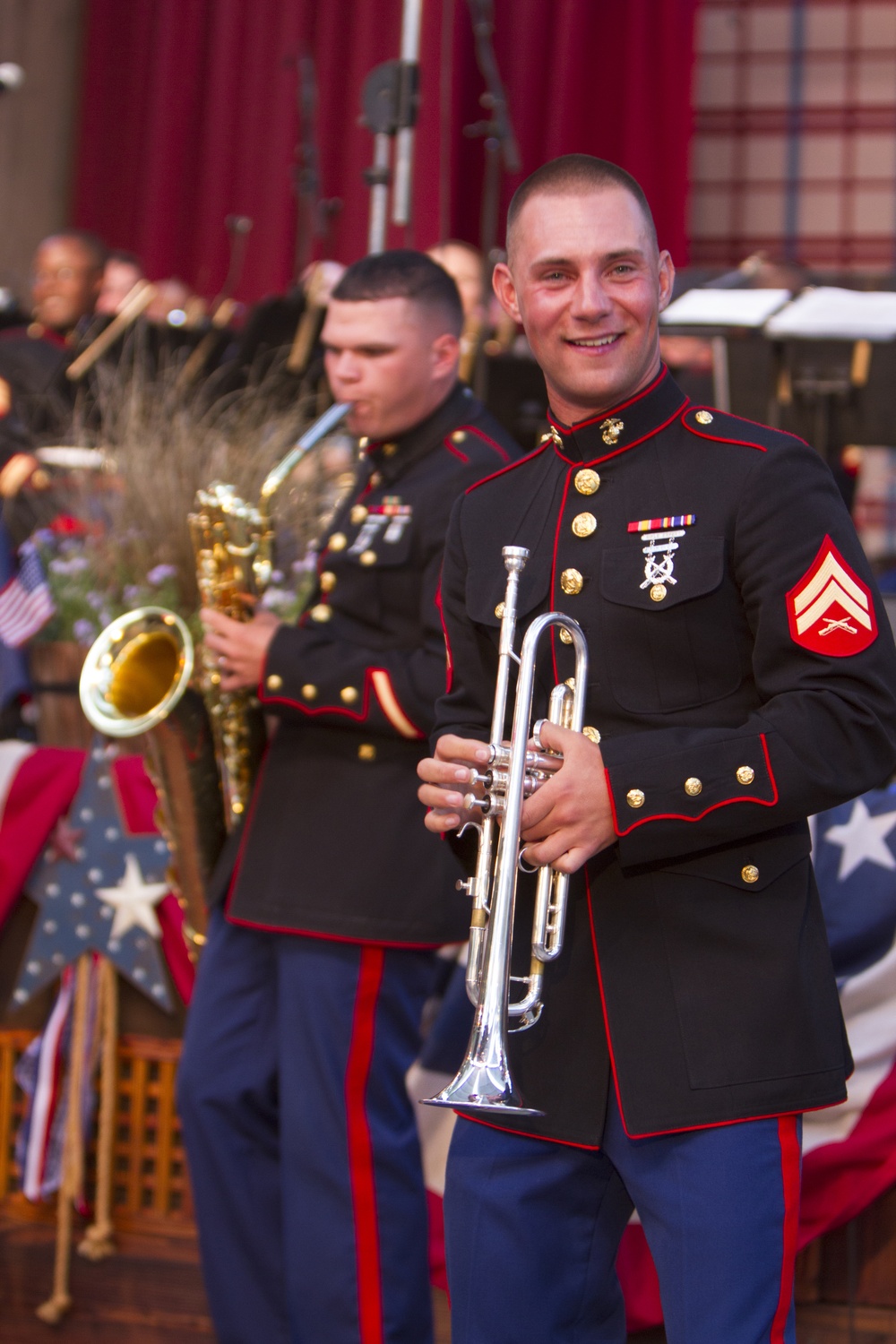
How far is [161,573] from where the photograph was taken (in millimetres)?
3033

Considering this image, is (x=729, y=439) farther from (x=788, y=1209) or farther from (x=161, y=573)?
(x=161, y=573)

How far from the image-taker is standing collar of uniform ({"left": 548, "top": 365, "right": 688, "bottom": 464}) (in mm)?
1583

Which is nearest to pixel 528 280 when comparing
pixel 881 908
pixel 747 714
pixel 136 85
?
pixel 747 714

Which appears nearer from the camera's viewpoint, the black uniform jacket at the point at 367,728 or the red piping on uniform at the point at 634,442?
the red piping on uniform at the point at 634,442

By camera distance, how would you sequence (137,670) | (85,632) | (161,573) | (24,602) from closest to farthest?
(137,670), (161,573), (85,632), (24,602)

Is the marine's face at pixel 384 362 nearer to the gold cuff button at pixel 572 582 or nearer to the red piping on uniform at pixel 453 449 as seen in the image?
the red piping on uniform at pixel 453 449

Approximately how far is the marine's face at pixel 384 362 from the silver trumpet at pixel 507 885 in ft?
2.94

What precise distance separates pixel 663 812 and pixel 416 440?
3.70 feet

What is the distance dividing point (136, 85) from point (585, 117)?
9.87 feet

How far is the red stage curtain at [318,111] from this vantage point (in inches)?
329

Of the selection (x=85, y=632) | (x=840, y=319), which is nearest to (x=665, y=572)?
(x=85, y=632)

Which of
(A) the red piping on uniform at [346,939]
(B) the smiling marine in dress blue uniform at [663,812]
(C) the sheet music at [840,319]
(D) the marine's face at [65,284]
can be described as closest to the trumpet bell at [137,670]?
(A) the red piping on uniform at [346,939]

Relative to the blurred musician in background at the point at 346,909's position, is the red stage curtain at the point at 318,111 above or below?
above

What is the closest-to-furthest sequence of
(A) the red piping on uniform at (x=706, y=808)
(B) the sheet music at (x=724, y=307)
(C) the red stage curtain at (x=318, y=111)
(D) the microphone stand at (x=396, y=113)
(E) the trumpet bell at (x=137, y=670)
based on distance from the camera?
(A) the red piping on uniform at (x=706, y=808)
(E) the trumpet bell at (x=137, y=670)
(B) the sheet music at (x=724, y=307)
(D) the microphone stand at (x=396, y=113)
(C) the red stage curtain at (x=318, y=111)
